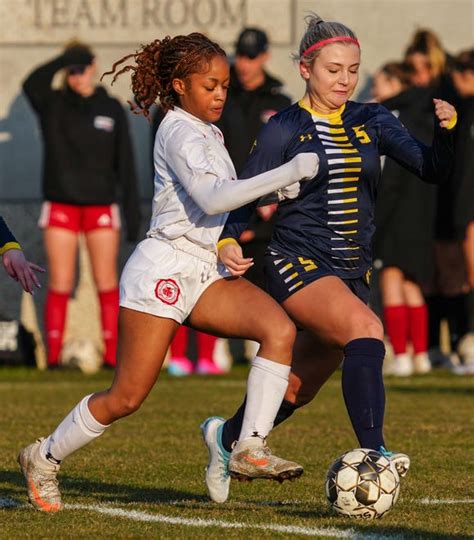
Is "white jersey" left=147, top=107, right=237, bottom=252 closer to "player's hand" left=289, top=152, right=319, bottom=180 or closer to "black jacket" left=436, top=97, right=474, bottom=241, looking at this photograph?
"player's hand" left=289, top=152, right=319, bottom=180

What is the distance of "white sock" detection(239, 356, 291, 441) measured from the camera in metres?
6.38

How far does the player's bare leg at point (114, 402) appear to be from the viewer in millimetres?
6410

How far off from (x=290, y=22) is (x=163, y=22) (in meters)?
1.30

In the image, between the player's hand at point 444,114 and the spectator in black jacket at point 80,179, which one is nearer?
the player's hand at point 444,114

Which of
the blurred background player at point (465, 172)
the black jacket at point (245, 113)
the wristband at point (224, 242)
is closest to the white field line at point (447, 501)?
the wristband at point (224, 242)

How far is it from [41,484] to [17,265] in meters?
0.92

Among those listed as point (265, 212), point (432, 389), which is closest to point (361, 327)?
point (432, 389)

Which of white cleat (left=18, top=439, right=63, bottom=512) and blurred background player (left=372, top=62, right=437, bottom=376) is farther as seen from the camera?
blurred background player (left=372, top=62, right=437, bottom=376)

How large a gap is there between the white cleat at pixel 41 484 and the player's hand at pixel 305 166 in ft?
5.41

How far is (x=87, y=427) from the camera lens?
652 cm

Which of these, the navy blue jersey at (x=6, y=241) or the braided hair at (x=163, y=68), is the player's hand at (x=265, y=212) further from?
the navy blue jersey at (x=6, y=241)

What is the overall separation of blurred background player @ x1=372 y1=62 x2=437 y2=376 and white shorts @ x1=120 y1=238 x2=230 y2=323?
8303 millimetres

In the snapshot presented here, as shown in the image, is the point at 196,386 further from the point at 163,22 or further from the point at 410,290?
the point at 163,22

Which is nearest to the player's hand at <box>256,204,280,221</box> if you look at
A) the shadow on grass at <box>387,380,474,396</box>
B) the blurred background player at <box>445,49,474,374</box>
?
the shadow on grass at <box>387,380,474,396</box>
